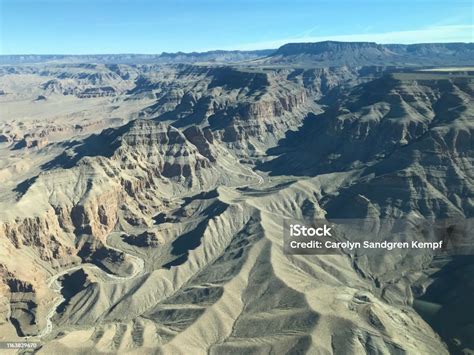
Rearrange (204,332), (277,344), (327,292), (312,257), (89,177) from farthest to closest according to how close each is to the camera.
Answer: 1. (89,177)
2. (312,257)
3. (327,292)
4. (204,332)
5. (277,344)

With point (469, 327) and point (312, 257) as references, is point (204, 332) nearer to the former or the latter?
point (312, 257)

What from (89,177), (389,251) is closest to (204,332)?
(389,251)

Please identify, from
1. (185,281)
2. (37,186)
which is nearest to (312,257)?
(185,281)

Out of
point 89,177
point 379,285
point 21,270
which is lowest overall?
point 379,285

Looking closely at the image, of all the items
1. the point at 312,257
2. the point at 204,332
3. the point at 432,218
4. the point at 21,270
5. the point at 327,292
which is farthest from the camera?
the point at 432,218

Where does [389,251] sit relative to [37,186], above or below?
below

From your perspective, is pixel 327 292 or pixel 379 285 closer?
pixel 327 292

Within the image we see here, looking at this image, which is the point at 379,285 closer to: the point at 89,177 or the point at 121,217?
the point at 121,217

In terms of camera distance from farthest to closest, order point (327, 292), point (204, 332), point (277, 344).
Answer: point (327, 292), point (204, 332), point (277, 344)

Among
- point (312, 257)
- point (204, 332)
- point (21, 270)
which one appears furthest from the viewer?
point (312, 257)
